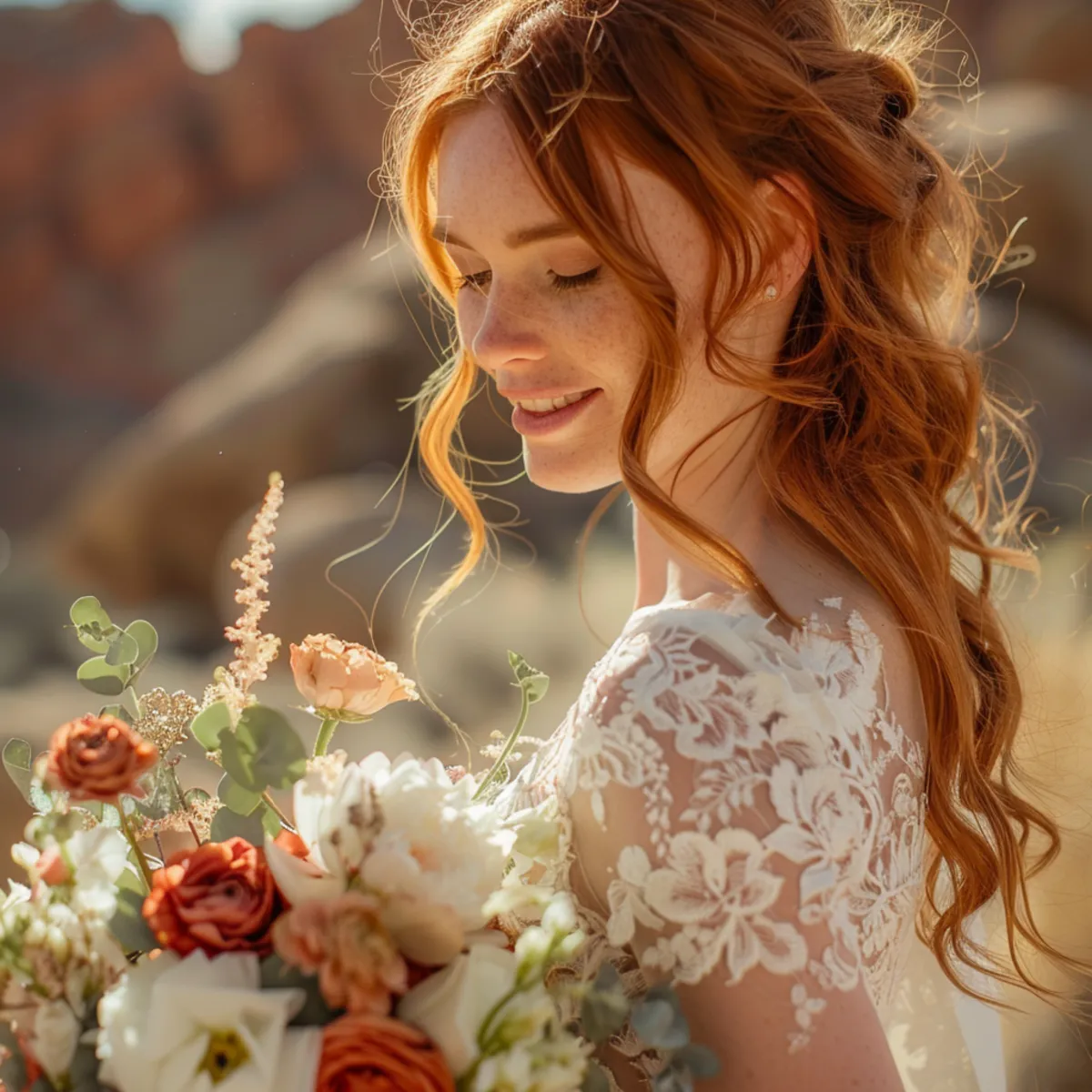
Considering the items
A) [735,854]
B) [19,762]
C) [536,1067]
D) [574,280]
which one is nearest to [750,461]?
[574,280]

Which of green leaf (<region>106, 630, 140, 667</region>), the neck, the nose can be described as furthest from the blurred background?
green leaf (<region>106, 630, 140, 667</region>)

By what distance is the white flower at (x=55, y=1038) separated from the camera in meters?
1.15

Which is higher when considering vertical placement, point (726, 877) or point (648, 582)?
point (726, 877)

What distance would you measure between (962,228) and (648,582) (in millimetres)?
Result: 751

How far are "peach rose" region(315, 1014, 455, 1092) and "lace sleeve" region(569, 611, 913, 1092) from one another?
0.29 metres

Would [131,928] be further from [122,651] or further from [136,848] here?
[122,651]

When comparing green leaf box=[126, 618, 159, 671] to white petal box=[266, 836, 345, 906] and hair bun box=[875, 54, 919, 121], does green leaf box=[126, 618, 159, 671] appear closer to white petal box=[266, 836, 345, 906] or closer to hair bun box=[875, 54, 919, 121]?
white petal box=[266, 836, 345, 906]

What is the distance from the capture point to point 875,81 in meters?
1.76

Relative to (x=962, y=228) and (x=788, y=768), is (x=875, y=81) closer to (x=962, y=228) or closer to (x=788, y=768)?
(x=962, y=228)

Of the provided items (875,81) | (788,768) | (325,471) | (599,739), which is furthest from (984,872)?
(325,471)

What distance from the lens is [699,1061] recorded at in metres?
1.20

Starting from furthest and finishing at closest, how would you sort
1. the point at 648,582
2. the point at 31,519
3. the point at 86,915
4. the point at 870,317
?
the point at 31,519
the point at 648,582
the point at 870,317
the point at 86,915

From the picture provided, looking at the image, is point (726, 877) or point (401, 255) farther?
point (401, 255)

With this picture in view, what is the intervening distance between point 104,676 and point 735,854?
2.37 feet
